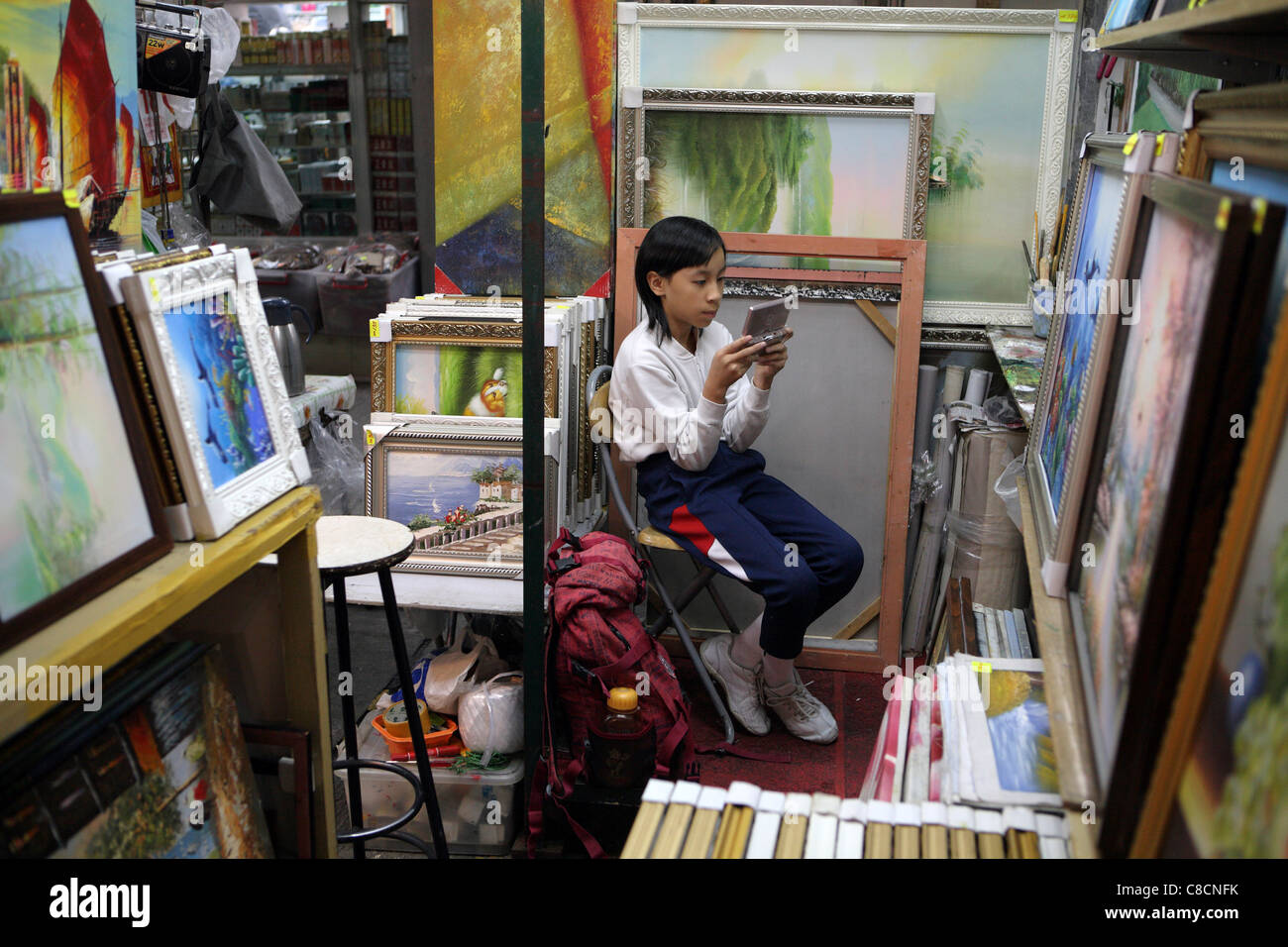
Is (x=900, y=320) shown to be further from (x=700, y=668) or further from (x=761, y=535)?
(x=700, y=668)

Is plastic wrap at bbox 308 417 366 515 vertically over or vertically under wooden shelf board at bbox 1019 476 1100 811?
under

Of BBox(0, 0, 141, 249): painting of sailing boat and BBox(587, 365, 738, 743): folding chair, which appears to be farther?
BBox(587, 365, 738, 743): folding chair

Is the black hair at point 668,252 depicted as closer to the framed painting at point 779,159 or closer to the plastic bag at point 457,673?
the framed painting at point 779,159

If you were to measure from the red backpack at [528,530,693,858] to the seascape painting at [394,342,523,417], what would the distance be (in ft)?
2.51

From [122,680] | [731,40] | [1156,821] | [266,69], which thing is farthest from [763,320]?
[266,69]

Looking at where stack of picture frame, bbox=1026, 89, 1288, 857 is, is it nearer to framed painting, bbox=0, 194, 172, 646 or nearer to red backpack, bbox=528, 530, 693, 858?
framed painting, bbox=0, 194, 172, 646

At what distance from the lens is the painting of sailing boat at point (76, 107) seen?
197cm

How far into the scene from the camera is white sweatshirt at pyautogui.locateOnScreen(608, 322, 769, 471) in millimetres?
3107

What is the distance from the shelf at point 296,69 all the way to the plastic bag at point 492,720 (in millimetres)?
6212

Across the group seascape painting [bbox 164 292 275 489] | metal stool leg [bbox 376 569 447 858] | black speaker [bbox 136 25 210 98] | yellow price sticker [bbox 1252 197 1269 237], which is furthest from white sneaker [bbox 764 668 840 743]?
black speaker [bbox 136 25 210 98]

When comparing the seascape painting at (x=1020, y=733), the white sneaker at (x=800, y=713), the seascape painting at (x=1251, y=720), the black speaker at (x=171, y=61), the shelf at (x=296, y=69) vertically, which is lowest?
the white sneaker at (x=800, y=713)

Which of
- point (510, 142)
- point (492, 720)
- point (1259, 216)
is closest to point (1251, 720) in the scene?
point (1259, 216)

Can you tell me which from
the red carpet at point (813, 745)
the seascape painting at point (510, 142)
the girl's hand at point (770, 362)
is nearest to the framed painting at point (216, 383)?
the girl's hand at point (770, 362)
